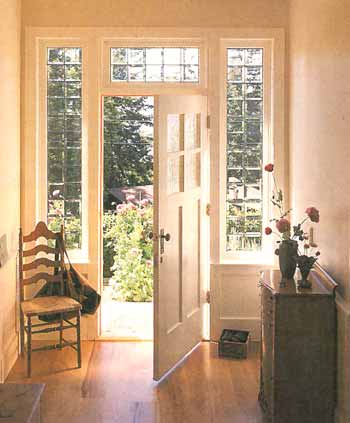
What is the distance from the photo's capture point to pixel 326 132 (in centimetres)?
435

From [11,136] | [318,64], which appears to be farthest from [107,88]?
[318,64]

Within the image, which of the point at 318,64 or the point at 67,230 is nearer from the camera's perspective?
the point at 318,64

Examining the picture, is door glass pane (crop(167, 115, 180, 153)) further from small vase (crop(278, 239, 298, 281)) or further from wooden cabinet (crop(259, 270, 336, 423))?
wooden cabinet (crop(259, 270, 336, 423))

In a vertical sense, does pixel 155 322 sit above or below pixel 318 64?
below

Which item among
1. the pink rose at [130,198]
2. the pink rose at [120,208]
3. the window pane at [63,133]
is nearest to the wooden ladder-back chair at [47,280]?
the window pane at [63,133]

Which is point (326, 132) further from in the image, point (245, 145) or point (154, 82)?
point (154, 82)

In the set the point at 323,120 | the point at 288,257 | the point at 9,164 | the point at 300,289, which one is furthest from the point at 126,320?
the point at 323,120

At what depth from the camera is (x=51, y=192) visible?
5.85m

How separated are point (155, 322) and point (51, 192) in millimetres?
1537

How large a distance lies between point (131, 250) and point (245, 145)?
2145 mm

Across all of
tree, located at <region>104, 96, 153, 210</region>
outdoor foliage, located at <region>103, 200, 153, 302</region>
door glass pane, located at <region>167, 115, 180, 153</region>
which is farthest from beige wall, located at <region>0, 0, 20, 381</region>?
tree, located at <region>104, 96, 153, 210</region>

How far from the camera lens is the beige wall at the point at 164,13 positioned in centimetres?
571

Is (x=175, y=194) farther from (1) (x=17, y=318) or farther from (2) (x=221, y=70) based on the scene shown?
(1) (x=17, y=318)

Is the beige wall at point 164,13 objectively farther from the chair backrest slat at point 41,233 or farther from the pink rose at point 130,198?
the pink rose at point 130,198
